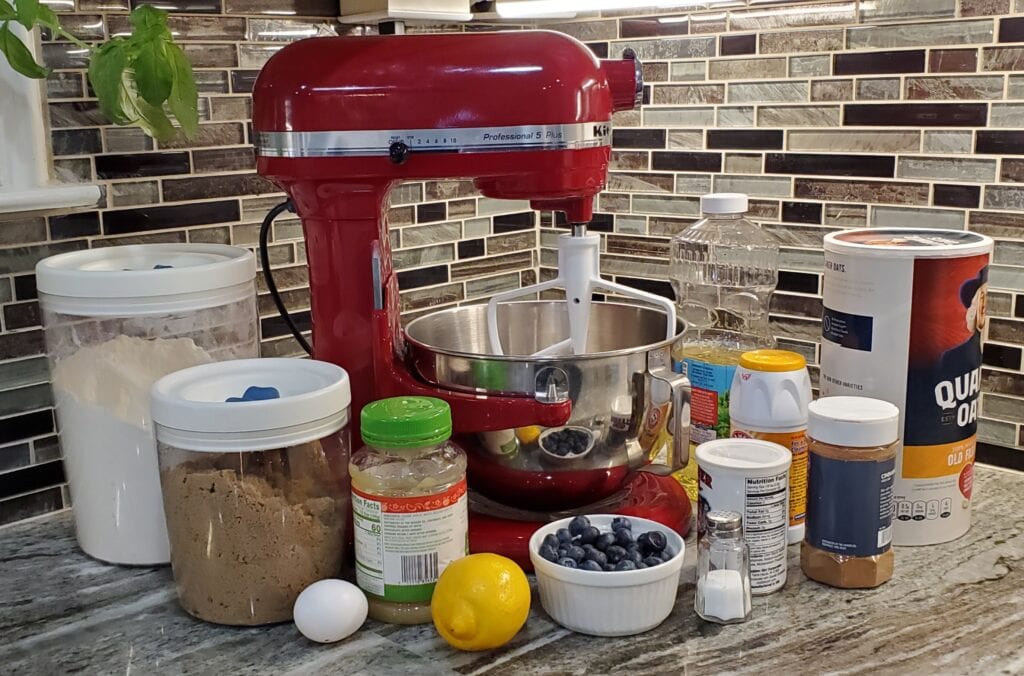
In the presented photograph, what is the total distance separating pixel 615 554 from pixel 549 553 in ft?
0.20

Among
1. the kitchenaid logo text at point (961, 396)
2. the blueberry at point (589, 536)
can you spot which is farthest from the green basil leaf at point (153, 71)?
the kitchenaid logo text at point (961, 396)

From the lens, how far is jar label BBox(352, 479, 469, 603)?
0.94 meters

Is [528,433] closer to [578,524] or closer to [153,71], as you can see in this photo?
[578,524]

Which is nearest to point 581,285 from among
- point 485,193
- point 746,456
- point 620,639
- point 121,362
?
point 485,193

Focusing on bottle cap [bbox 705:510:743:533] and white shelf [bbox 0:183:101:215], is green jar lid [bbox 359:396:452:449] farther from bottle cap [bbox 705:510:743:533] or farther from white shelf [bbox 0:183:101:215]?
white shelf [bbox 0:183:101:215]

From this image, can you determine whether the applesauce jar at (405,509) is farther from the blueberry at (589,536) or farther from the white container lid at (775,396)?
the white container lid at (775,396)

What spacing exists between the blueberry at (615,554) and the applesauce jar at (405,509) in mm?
133

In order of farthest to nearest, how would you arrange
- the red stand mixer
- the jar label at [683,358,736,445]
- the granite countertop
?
1. the jar label at [683,358,736,445]
2. the red stand mixer
3. the granite countertop

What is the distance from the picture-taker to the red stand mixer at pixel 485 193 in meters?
1.00

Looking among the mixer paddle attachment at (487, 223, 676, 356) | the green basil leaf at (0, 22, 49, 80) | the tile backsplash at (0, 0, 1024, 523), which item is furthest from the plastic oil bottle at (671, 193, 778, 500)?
the green basil leaf at (0, 22, 49, 80)

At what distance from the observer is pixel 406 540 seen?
94 cm

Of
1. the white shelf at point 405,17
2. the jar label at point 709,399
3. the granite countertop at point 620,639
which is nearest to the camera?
the granite countertop at point 620,639

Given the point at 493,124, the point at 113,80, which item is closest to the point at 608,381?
the point at 493,124

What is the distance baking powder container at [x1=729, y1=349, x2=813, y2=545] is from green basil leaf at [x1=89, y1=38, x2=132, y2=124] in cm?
68
